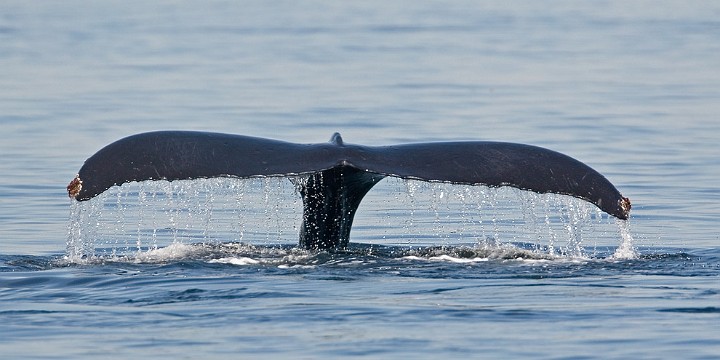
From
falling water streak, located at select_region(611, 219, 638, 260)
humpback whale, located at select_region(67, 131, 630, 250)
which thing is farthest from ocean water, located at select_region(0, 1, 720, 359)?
humpback whale, located at select_region(67, 131, 630, 250)

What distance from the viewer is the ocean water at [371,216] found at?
7.54 metres

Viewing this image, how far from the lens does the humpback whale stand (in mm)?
8213

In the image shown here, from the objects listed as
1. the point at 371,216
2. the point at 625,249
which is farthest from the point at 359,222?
the point at 625,249

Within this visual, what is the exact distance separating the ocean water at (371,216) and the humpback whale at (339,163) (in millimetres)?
270

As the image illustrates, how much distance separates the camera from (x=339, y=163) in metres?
8.38

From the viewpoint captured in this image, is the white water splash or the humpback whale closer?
the humpback whale

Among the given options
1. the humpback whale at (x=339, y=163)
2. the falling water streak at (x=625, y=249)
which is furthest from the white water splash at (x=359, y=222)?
the humpback whale at (x=339, y=163)

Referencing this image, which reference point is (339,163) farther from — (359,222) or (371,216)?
(371,216)

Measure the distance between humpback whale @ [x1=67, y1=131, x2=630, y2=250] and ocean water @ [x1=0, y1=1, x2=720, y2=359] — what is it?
0.27 metres

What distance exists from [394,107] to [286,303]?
14.0 m

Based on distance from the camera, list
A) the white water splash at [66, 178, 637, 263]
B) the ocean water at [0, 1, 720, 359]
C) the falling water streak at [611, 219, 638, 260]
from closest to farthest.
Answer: the ocean water at [0, 1, 720, 359]
the falling water streak at [611, 219, 638, 260]
the white water splash at [66, 178, 637, 263]

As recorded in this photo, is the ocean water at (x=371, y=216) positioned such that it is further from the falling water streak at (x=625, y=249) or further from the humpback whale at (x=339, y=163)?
the humpback whale at (x=339, y=163)

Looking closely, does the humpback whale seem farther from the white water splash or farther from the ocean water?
the white water splash

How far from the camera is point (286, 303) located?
8.05 meters
